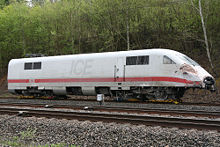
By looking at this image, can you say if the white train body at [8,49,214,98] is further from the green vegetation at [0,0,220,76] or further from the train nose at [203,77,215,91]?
the green vegetation at [0,0,220,76]

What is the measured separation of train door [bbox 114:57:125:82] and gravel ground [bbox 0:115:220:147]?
6.68m

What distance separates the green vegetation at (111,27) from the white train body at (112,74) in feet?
24.7

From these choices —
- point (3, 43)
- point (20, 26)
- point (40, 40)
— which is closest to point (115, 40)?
point (40, 40)

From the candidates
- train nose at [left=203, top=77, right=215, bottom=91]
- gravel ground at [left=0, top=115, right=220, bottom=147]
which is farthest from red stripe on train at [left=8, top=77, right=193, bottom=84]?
gravel ground at [left=0, top=115, right=220, bottom=147]

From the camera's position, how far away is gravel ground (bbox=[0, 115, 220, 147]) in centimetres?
558

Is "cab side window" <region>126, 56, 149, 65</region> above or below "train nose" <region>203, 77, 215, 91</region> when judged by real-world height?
above

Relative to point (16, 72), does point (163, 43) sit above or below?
above

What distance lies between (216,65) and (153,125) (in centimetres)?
1621

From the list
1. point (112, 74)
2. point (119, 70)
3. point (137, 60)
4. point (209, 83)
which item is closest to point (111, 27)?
point (112, 74)

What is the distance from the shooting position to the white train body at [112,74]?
41.4ft

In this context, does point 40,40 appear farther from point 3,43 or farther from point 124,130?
point 124,130

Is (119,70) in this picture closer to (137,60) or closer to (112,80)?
(112,80)

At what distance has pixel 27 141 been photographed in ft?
20.9

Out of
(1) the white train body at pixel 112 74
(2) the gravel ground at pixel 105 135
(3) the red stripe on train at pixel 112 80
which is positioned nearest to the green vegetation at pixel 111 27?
(1) the white train body at pixel 112 74
